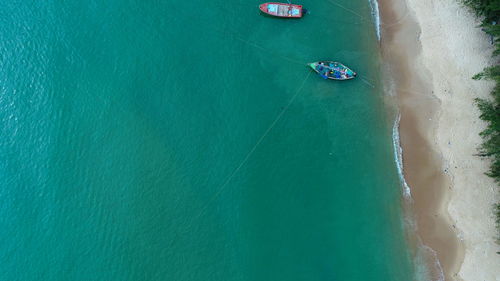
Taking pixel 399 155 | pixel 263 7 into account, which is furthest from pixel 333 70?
pixel 399 155

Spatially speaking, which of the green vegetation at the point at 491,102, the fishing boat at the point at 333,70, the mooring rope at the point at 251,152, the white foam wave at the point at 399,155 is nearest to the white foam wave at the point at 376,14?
the fishing boat at the point at 333,70

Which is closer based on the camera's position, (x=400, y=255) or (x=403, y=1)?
(x=400, y=255)

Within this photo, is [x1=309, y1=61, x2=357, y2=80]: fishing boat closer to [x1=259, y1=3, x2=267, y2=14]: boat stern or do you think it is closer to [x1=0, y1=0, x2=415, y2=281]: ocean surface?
[x1=0, y1=0, x2=415, y2=281]: ocean surface

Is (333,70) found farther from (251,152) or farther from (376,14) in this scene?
(251,152)

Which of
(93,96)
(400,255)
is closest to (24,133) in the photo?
(93,96)

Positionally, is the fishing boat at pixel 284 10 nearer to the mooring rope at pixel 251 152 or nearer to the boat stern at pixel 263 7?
the boat stern at pixel 263 7

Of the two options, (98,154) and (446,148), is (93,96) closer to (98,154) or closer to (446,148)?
(98,154)
